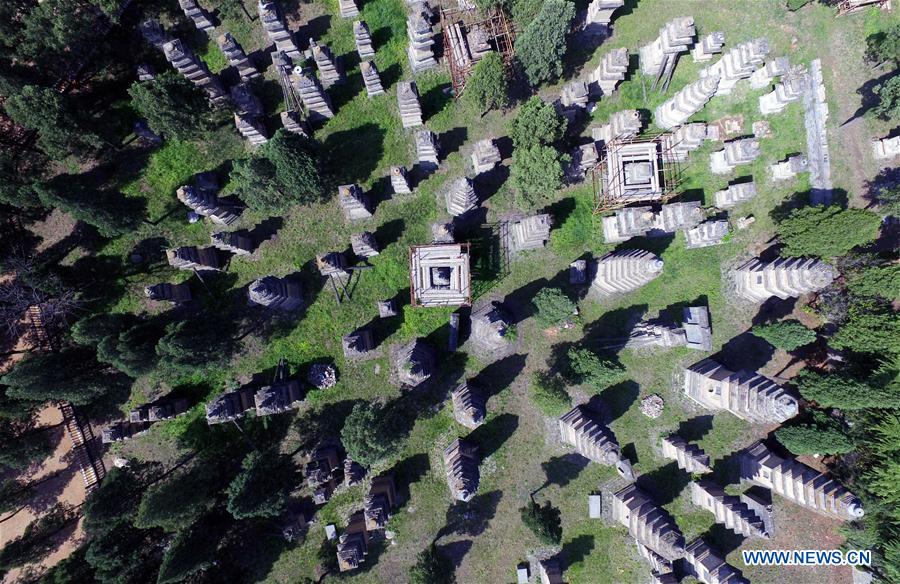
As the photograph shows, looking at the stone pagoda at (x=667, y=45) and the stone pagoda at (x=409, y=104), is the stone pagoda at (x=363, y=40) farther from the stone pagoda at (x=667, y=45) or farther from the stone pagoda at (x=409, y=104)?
the stone pagoda at (x=667, y=45)

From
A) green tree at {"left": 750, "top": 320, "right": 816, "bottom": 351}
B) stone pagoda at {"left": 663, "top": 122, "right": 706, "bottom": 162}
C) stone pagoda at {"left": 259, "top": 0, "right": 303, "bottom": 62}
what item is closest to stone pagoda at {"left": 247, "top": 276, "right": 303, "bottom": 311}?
stone pagoda at {"left": 259, "top": 0, "right": 303, "bottom": 62}

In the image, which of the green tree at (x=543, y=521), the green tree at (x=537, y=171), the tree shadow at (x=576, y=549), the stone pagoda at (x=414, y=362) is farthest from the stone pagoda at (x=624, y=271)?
the tree shadow at (x=576, y=549)

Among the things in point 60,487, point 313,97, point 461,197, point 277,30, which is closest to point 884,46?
point 461,197

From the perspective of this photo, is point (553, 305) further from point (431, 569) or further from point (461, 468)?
point (431, 569)

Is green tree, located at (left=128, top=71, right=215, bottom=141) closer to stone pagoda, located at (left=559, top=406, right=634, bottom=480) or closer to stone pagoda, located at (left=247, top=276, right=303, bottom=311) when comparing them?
stone pagoda, located at (left=247, top=276, right=303, bottom=311)

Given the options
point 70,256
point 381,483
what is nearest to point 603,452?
point 381,483

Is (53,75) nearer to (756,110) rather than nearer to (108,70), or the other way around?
(108,70)

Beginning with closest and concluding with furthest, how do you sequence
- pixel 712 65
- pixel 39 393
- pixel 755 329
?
pixel 39 393 < pixel 755 329 < pixel 712 65
